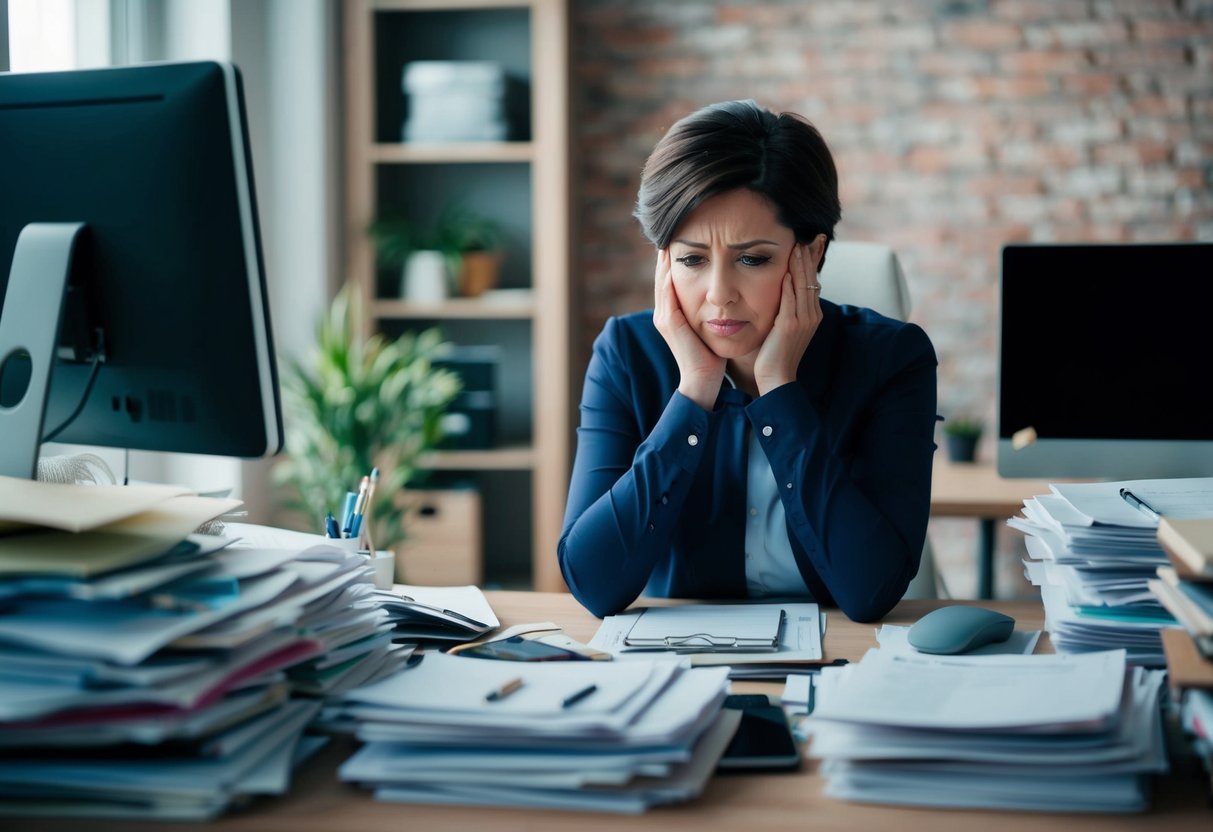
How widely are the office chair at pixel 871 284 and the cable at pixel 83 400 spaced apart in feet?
4.11

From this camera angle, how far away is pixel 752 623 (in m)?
1.30

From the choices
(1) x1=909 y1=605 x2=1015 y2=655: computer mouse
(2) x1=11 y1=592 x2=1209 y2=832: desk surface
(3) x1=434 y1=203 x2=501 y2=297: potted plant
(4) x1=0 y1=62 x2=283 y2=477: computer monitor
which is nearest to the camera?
(2) x1=11 y1=592 x2=1209 y2=832: desk surface

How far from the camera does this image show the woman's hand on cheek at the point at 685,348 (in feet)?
5.34

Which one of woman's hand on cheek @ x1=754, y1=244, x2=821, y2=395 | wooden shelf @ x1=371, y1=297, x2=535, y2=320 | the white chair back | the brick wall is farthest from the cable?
the brick wall

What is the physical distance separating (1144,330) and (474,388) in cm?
197

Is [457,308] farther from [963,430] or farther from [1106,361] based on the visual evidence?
[1106,361]

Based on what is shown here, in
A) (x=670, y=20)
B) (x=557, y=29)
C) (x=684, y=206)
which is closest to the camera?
(x=684, y=206)

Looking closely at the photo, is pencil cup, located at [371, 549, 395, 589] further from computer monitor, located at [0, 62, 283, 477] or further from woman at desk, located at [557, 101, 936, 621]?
computer monitor, located at [0, 62, 283, 477]

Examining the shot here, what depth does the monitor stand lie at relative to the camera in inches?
43.3

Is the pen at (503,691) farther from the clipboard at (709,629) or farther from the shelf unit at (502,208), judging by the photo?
the shelf unit at (502,208)

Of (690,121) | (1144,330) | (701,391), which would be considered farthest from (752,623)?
(1144,330)

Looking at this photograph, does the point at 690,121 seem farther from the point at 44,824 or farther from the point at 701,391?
the point at 44,824

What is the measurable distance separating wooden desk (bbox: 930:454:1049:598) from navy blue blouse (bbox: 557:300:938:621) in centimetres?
74

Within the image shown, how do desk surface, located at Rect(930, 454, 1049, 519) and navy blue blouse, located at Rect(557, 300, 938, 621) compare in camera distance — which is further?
desk surface, located at Rect(930, 454, 1049, 519)
